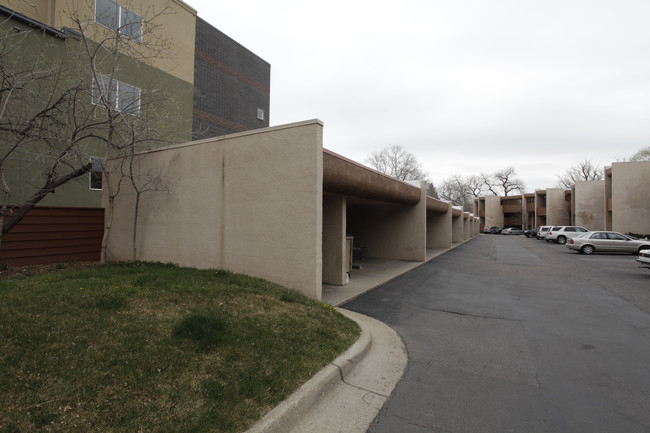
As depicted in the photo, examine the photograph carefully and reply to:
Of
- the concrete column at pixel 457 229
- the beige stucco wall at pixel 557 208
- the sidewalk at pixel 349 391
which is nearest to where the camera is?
the sidewalk at pixel 349 391

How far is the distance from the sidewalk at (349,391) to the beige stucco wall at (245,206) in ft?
7.55

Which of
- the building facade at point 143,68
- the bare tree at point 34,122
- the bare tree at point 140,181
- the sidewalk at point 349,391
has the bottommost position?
the sidewalk at point 349,391

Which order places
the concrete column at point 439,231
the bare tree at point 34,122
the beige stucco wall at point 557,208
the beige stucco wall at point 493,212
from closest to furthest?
the bare tree at point 34,122
the concrete column at point 439,231
the beige stucco wall at point 557,208
the beige stucco wall at point 493,212

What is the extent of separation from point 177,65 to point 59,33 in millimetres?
5410

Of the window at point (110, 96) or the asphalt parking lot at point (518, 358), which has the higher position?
the window at point (110, 96)

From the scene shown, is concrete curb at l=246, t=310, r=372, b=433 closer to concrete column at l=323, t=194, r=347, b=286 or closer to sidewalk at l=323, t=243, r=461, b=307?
sidewalk at l=323, t=243, r=461, b=307

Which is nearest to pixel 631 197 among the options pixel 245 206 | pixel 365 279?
pixel 365 279

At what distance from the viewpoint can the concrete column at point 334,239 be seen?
938 cm

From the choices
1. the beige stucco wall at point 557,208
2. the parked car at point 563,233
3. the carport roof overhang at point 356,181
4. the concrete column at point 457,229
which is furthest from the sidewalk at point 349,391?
the beige stucco wall at point 557,208

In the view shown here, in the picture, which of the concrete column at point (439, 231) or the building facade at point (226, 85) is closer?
the building facade at point (226, 85)

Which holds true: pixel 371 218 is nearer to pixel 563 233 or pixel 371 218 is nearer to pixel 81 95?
pixel 81 95

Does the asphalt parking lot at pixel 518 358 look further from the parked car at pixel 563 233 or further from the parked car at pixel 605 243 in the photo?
the parked car at pixel 563 233

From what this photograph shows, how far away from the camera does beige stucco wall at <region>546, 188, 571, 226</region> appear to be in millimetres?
52312

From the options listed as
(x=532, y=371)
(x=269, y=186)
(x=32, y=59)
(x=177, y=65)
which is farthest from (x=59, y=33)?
(x=532, y=371)
